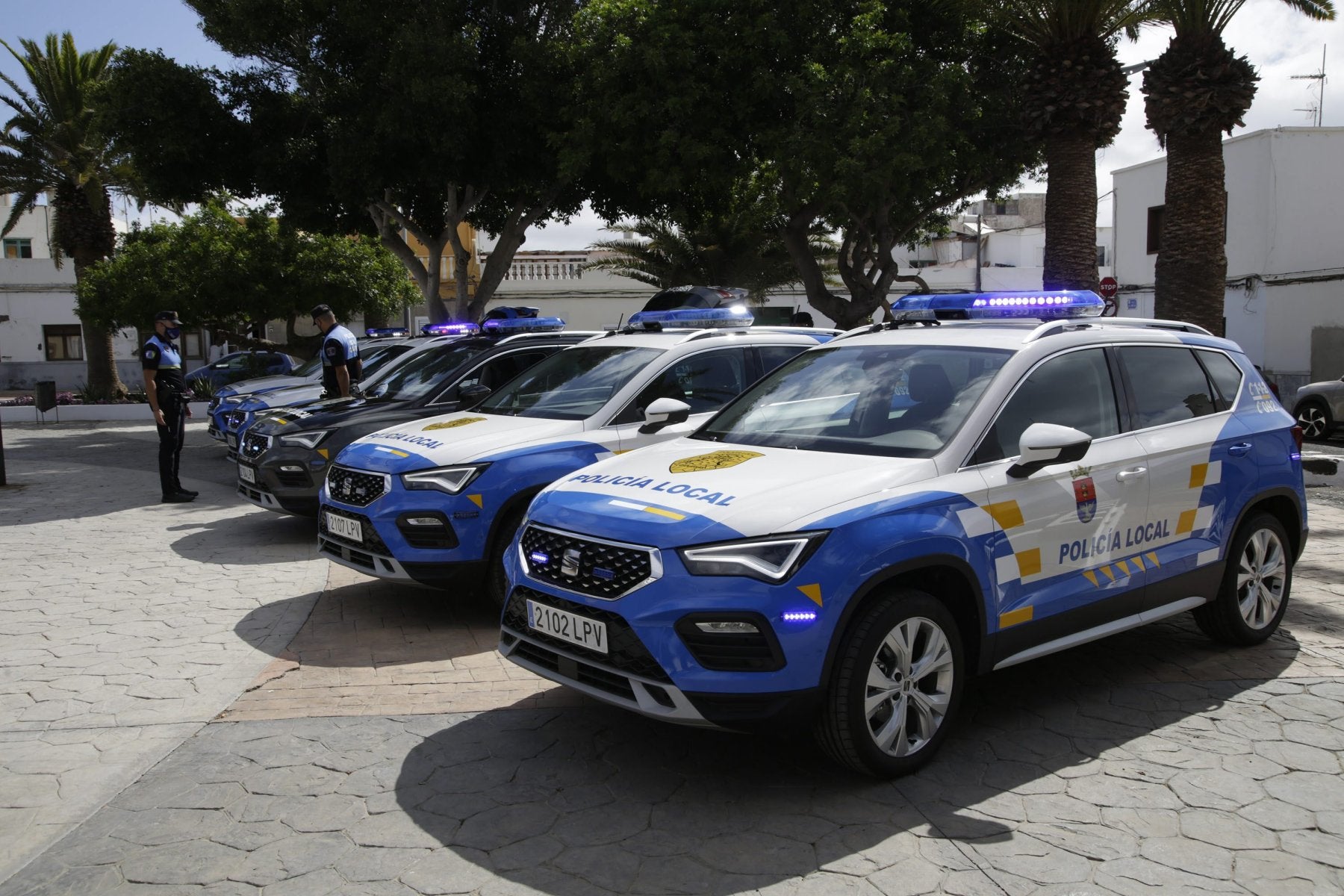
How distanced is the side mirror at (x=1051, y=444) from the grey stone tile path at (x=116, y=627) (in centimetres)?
372

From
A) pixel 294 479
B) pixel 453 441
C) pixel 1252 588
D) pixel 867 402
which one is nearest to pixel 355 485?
pixel 453 441

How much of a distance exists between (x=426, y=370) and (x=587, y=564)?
21.0 ft

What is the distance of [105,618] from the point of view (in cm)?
651

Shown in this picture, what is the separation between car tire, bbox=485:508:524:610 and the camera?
6074mm

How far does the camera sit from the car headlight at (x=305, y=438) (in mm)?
8414

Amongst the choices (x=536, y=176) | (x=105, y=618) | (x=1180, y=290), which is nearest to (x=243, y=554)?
(x=105, y=618)

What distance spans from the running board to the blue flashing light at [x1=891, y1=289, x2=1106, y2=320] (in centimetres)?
156

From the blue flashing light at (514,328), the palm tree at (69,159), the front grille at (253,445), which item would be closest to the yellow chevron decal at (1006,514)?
the blue flashing light at (514,328)

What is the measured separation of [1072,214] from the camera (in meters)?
14.8

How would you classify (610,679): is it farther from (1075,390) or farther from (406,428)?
(406,428)

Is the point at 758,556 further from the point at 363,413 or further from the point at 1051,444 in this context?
the point at 363,413

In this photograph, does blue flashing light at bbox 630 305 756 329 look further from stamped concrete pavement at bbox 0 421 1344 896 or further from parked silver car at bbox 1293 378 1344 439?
parked silver car at bbox 1293 378 1344 439

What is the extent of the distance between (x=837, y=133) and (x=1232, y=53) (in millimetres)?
5240

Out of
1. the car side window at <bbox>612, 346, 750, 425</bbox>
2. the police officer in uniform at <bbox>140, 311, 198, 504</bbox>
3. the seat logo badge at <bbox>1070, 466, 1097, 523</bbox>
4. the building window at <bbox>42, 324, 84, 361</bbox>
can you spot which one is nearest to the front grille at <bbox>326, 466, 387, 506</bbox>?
the car side window at <bbox>612, 346, 750, 425</bbox>
